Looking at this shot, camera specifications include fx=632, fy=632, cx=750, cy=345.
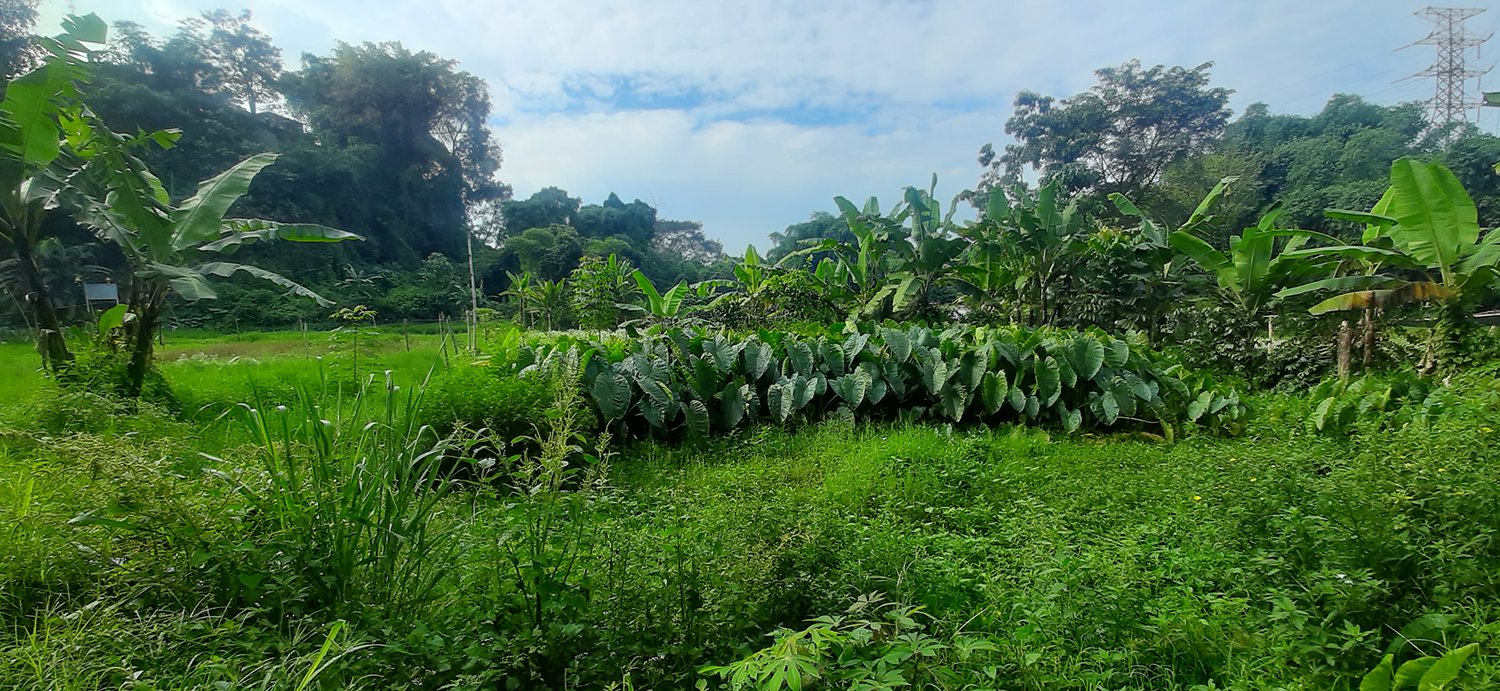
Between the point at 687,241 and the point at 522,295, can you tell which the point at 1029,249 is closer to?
the point at 522,295

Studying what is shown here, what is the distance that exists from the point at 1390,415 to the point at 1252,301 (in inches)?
146

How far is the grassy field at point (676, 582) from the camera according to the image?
1.40 metres

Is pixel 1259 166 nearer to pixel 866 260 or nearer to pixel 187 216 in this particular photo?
pixel 866 260

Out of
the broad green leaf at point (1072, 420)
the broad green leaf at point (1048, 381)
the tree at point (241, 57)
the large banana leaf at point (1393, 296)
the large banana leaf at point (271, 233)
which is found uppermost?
the tree at point (241, 57)

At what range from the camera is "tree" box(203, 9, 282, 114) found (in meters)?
19.5

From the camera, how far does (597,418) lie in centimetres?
416

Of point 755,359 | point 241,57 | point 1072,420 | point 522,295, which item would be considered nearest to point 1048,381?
point 1072,420

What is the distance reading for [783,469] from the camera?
3693 millimetres

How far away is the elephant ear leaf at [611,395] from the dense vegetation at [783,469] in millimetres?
23

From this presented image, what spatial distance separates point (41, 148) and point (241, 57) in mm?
22868

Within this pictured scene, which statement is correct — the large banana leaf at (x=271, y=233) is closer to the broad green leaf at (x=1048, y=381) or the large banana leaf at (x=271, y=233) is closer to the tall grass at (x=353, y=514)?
the tall grass at (x=353, y=514)

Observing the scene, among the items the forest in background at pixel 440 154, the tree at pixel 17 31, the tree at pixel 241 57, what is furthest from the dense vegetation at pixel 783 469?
the tree at pixel 241 57

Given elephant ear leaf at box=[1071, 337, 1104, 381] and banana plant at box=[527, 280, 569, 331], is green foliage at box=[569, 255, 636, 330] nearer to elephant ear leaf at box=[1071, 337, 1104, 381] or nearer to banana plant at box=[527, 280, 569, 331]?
banana plant at box=[527, 280, 569, 331]

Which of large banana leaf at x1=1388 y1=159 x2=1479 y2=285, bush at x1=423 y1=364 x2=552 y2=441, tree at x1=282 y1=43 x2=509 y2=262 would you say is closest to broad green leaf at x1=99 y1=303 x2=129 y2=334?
bush at x1=423 y1=364 x2=552 y2=441
